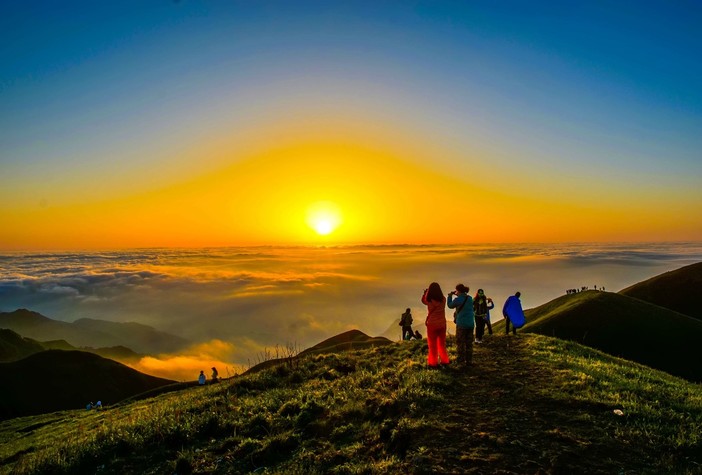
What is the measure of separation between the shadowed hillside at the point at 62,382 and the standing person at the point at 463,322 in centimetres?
10494

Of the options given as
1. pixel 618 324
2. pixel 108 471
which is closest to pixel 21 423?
pixel 108 471

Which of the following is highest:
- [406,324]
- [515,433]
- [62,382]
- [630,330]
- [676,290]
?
[515,433]

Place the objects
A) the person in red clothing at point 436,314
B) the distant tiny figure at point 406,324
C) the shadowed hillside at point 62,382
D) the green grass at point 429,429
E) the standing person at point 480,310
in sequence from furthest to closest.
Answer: the shadowed hillside at point 62,382 < the distant tiny figure at point 406,324 < the standing person at point 480,310 < the person in red clothing at point 436,314 < the green grass at point 429,429

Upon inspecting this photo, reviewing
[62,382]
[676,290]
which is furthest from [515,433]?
[62,382]

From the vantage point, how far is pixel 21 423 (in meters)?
54.2

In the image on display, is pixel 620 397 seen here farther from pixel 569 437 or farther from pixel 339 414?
pixel 339 414

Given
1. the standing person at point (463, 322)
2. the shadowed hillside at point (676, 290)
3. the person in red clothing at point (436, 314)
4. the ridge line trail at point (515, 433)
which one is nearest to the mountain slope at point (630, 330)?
the shadowed hillside at point (676, 290)

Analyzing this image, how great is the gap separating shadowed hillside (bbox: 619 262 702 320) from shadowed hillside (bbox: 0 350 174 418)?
383ft

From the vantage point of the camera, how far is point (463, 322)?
15.1 metres

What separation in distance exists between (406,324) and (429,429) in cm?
2016

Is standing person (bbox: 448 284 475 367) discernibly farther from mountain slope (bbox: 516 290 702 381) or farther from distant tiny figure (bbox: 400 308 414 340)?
mountain slope (bbox: 516 290 702 381)

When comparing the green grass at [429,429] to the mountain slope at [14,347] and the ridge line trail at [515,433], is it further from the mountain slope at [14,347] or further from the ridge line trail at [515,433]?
the mountain slope at [14,347]

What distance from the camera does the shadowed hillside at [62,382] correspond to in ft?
294

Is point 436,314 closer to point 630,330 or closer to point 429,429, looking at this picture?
point 429,429
